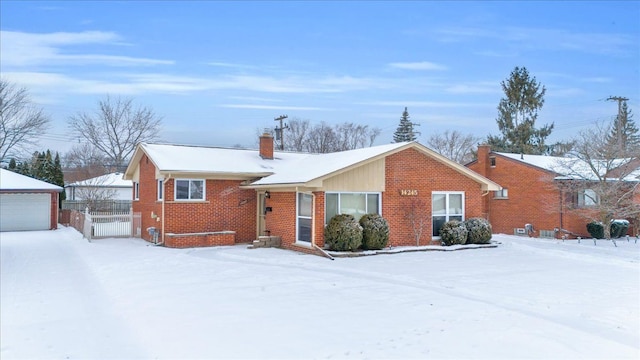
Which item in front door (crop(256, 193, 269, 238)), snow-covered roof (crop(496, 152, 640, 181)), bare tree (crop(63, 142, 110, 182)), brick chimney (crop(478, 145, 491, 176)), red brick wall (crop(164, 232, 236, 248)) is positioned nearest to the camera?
red brick wall (crop(164, 232, 236, 248))

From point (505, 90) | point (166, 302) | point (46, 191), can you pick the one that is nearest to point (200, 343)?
point (166, 302)

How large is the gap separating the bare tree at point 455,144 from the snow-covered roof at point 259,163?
1490 inches

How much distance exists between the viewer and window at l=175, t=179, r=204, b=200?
710 inches

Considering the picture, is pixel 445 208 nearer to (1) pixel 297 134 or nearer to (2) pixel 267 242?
(2) pixel 267 242

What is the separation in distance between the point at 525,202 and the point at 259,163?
555 inches

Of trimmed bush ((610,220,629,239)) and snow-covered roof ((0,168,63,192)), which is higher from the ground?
snow-covered roof ((0,168,63,192))

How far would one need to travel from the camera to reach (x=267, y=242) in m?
17.3

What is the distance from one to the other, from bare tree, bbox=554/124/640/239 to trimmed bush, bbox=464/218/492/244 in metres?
6.11

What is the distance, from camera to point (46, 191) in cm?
2727

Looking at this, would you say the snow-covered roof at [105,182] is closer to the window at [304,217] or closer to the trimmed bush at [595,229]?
the window at [304,217]

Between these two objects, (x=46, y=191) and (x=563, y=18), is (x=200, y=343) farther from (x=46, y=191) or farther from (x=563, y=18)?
(x=46, y=191)

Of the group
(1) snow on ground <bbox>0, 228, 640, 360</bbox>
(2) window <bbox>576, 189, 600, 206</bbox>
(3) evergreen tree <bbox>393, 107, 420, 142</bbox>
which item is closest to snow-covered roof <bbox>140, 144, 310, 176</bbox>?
(1) snow on ground <bbox>0, 228, 640, 360</bbox>

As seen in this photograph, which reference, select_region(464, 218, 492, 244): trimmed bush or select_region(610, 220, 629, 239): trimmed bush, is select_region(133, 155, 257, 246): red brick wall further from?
select_region(610, 220, 629, 239): trimmed bush

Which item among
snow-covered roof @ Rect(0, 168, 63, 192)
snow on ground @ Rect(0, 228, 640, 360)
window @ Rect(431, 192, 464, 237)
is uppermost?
snow-covered roof @ Rect(0, 168, 63, 192)
